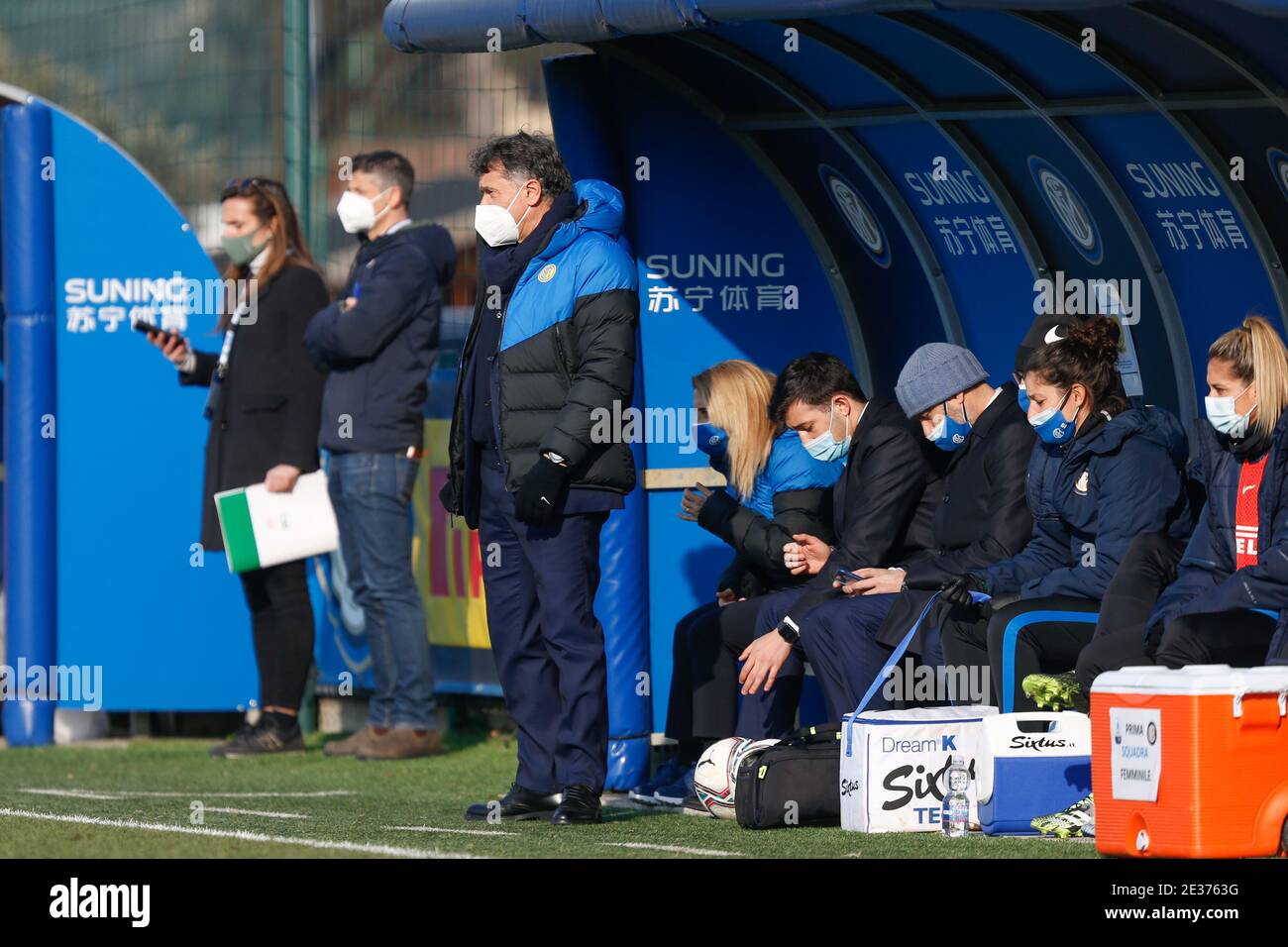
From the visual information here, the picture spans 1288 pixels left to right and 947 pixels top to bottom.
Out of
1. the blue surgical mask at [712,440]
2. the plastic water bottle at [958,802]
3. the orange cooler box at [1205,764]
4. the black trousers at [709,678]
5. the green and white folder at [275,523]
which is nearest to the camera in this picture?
the orange cooler box at [1205,764]

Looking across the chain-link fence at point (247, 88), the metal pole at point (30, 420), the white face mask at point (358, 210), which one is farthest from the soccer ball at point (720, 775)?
the metal pole at point (30, 420)

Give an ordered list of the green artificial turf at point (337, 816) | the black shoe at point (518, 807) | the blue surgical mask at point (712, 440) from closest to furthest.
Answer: the green artificial turf at point (337, 816), the black shoe at point (518, 807), the blue surgical mask at point (712, 440)

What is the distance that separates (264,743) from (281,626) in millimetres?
464

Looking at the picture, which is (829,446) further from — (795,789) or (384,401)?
(384,401)

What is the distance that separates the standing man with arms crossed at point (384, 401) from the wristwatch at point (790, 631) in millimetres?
2327

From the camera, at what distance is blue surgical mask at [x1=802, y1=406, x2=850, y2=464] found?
7.71 meters

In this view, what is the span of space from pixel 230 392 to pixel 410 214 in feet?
4.76

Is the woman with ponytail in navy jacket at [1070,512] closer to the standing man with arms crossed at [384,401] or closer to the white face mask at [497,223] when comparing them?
the white face mask at [497,223]

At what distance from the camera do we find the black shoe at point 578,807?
6.68 m

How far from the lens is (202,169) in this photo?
10.6 meters

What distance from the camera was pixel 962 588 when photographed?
6852mm

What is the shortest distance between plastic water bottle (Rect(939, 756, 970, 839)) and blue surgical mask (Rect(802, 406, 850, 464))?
1.66m
